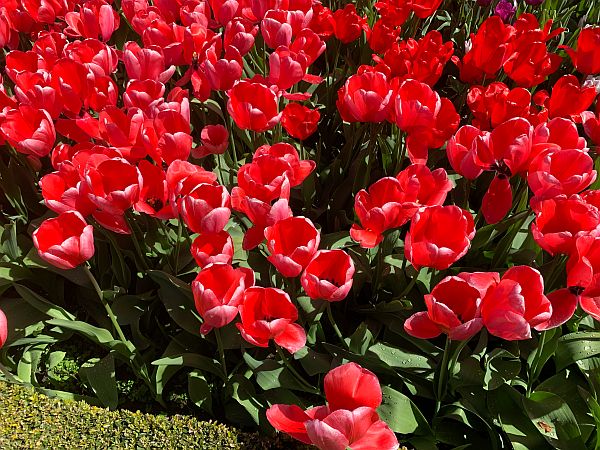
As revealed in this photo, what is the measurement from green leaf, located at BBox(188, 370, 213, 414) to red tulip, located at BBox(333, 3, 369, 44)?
165cm

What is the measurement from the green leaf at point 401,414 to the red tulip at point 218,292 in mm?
661

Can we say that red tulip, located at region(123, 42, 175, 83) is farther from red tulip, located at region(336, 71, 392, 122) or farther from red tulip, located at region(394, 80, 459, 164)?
red tulip, located at region(394, 80, 459, 164)

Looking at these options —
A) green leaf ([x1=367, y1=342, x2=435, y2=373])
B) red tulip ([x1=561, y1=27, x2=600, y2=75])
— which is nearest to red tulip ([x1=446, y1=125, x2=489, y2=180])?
green leaf ([x1=367, y1=342, x2=435, y2=373])

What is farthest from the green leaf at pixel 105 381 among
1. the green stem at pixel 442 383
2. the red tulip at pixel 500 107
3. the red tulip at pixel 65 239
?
the red tulip at pixel 500 107

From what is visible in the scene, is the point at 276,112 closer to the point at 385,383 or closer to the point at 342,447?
the point at 385,383

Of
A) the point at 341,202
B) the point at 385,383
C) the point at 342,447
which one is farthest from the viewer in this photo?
the point at 341,202

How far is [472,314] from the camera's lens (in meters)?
1.38

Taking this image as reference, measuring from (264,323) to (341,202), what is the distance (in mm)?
1160

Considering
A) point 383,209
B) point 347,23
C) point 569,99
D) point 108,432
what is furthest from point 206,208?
point 347,23

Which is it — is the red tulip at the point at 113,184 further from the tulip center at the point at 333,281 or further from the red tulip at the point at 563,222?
the red tulip at the point at 563,222

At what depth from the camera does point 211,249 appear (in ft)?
5.26

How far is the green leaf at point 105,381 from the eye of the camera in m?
2.04

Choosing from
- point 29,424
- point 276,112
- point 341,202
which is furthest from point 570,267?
point 29,424

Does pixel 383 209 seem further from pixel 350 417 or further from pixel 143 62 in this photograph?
pixel 143 62
